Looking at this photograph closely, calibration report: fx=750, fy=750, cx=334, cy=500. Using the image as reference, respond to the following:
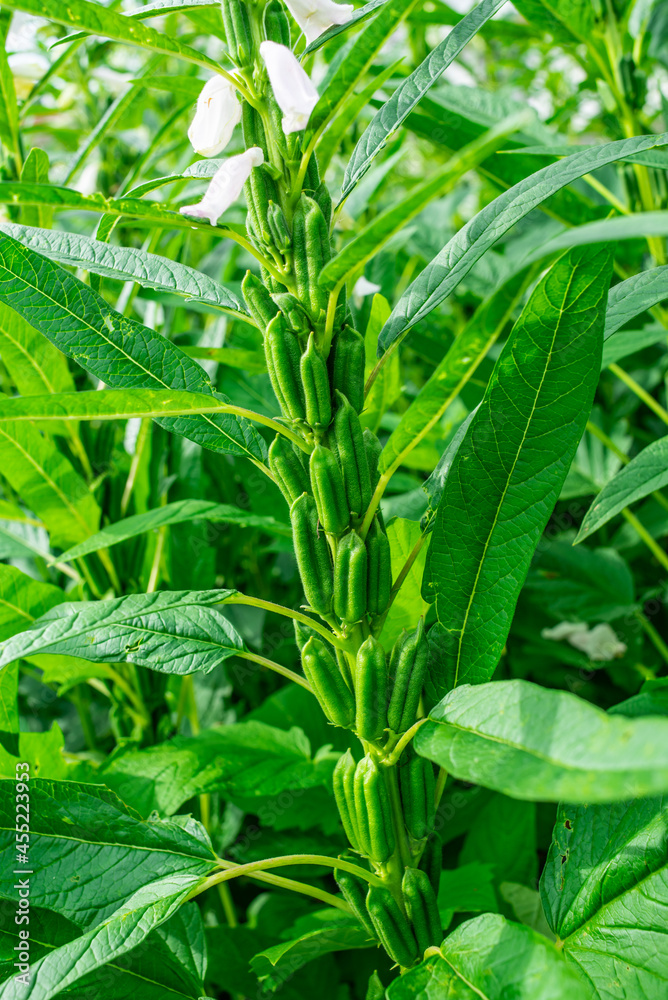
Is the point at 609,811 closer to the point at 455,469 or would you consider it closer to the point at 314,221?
the point at 455,469

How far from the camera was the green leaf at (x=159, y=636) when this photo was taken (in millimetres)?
736

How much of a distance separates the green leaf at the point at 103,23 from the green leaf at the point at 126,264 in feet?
0.63

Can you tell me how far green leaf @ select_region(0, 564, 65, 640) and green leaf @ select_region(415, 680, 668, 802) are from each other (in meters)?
0.71

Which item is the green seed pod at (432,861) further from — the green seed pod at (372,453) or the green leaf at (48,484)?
the green leaf at (48,484)

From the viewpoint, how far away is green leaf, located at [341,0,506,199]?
719 millimetres

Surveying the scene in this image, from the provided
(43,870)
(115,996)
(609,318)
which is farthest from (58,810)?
(609,318)

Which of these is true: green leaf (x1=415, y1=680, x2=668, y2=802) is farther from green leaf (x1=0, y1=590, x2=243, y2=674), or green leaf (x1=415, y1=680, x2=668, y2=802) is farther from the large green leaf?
the large green leaf

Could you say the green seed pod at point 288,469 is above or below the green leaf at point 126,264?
below

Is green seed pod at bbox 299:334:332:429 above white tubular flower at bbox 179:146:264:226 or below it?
below

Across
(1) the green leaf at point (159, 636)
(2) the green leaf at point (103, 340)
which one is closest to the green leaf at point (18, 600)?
(1) the green leaf at point (159, 636)

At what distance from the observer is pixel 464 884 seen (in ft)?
3.34

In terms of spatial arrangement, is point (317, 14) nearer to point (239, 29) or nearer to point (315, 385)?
point (239, 29)

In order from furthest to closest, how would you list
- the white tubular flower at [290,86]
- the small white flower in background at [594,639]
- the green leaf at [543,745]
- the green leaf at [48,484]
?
the small white flower in background at [594,639]
the green leaf at [48,484]
the white tubular flower at [290,86]
the green leaf at [543,745]

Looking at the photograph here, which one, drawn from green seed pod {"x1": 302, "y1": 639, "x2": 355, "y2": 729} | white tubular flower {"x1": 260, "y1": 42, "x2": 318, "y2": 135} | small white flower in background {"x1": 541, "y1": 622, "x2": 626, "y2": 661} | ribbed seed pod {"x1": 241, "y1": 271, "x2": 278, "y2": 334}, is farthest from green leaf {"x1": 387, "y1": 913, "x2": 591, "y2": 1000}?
small white flower in background {"x1": 541, "y1": 622, "x2": 626, "y2": 661}
